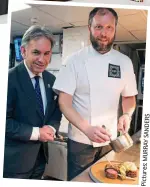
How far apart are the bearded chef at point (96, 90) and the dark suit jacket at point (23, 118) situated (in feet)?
0.15

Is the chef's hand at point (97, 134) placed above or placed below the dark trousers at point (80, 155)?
above

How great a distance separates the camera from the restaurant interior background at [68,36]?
947 millimetres

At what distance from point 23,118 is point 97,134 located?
0.30 m

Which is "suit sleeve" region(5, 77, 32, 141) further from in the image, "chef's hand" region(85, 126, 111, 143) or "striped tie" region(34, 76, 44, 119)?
"chef's hand" region(85, 126, 111, 143)

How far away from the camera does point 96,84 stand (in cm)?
97

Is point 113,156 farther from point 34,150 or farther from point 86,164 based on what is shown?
point 34,150

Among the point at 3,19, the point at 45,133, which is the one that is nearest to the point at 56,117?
the point at 45,133

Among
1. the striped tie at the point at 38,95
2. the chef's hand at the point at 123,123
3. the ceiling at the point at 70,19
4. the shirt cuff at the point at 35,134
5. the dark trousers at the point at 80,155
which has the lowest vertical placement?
the dark trousers at the point at 80,155

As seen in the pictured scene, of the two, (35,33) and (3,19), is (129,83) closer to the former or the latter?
(35,33)

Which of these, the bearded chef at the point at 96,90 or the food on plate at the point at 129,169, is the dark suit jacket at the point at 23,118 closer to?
the bearded chef at the point at 96,90

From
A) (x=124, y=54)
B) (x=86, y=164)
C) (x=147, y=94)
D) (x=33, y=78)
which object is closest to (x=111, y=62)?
(x=124, y=54)

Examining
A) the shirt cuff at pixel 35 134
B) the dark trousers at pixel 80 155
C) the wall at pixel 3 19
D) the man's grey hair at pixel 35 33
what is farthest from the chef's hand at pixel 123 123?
the wall at pixel 3 19

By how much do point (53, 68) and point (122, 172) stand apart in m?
0.48

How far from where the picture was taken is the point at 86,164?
985 millimetres
